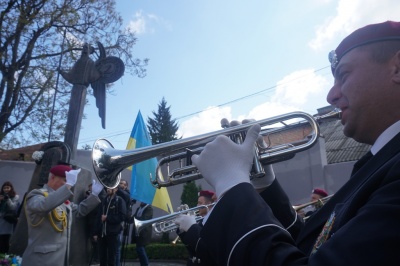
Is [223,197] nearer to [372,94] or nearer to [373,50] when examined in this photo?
Answer: [372,94]

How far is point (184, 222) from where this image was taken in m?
4.77

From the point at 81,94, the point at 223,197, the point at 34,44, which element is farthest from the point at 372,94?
the point at 34,44

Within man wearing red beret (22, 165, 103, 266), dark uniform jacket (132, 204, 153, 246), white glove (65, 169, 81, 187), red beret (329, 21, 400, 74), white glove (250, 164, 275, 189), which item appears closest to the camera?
red beret (329, 21, 400, 74)

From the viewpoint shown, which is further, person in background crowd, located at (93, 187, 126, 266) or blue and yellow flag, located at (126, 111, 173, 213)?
blue and yellow flag, located at (126, 111, 173, 213)

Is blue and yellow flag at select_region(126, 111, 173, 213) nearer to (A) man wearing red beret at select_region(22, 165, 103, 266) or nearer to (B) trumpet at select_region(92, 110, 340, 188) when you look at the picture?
(A) man wearing red beret at select_region(22, 165, 103, 266)

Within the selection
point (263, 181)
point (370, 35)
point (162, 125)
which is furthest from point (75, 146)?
point (162, 125)

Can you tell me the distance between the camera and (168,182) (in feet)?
10.7

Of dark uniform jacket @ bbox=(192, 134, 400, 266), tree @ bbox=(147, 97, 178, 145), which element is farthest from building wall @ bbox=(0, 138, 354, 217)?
tree @ bbox=(147, 97, 178, 145)

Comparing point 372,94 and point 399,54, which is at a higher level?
point 399,54

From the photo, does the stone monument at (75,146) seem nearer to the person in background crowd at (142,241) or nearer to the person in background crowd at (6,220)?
the person in background crowd at (6,220)

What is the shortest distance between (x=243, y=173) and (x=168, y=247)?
39.3 feet

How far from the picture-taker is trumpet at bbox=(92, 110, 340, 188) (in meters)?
2.80

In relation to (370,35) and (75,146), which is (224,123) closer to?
(370,35)

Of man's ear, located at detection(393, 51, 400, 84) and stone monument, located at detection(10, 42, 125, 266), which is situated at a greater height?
stone monument, located at detection(10, 42, 125, 266)
